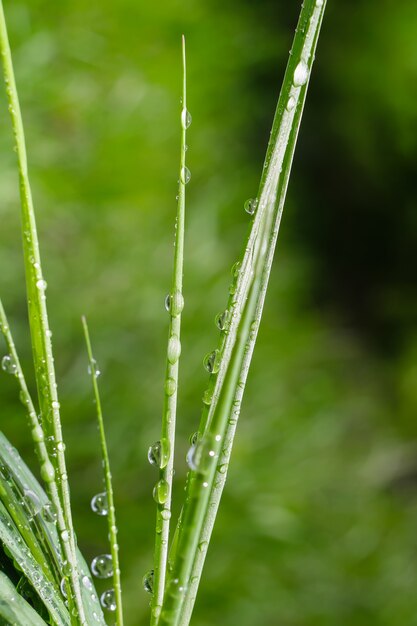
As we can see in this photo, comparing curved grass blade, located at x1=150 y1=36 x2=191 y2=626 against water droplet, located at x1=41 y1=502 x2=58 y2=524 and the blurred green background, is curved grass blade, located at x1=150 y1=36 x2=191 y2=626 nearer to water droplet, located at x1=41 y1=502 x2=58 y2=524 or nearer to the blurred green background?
water droplet, located at x1=41 y1=502 x2=58 y2=524

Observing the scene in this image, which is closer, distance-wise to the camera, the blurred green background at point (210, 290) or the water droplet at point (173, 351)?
the water droplet at point (173, 351)

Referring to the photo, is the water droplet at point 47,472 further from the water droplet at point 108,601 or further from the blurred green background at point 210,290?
the blurred green background at point 210,290

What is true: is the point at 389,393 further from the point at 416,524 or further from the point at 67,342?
the point at 67,342

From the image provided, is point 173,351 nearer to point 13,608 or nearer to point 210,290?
point 13,608

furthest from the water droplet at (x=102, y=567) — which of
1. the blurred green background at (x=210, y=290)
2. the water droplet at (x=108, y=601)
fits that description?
the blurred green background at (x=210, y=290)

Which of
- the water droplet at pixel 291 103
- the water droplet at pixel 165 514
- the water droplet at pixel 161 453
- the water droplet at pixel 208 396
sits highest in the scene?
the water droplet at pixel 291 103

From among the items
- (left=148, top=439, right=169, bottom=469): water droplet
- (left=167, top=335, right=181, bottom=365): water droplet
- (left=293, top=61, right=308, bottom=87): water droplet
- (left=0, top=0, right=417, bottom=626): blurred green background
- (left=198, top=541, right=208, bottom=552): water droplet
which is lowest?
(left=198, top=541, right=208, bottom=552): water droplet

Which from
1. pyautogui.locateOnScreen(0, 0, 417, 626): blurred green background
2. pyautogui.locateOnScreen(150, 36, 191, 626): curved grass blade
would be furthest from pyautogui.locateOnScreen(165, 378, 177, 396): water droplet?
pyautogui.locateOnScreen(0, 0, 417, 626): blurred green background
